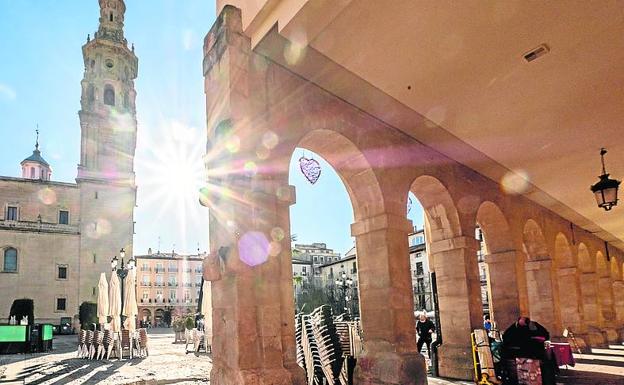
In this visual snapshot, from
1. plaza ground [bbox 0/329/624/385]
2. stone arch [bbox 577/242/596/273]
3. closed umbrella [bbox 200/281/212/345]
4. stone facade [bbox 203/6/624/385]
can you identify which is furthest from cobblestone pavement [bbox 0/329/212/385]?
stone arch [bbox 577/242/596/273]

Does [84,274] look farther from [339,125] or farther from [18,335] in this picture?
[339,125]

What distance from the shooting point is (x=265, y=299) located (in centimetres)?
535

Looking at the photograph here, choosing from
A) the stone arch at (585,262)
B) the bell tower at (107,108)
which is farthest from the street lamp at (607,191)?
the bell tower at (107,108)

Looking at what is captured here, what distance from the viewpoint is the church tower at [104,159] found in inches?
1720

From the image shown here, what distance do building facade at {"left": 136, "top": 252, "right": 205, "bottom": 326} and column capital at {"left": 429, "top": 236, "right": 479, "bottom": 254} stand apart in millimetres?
73679

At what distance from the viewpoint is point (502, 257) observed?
1136 centimetres

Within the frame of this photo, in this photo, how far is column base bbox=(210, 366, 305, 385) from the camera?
4957 mm

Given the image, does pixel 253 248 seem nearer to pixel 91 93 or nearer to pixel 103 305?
pixel 103 305

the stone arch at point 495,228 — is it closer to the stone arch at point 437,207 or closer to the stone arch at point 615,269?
the stone arch at point 437,207

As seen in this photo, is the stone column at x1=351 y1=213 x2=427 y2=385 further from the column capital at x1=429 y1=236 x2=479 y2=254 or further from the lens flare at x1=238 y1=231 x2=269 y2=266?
the lens flare at x1=238 y1=231 x2=269 y2=266

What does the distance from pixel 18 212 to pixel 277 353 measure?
47.5 m

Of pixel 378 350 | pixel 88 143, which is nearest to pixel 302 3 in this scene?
pixel 378 350

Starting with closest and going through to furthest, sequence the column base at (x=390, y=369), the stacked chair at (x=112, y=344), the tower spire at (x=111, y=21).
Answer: the column base at (x=390, y=369) → the stacked chair at (x=112, y=344) → the tower spire at (x=111, y=21)

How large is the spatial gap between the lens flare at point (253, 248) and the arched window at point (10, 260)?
4526cm
